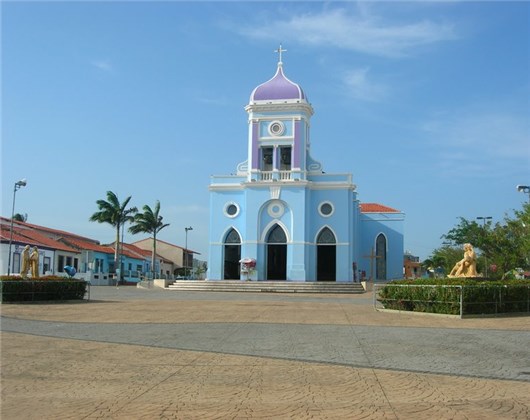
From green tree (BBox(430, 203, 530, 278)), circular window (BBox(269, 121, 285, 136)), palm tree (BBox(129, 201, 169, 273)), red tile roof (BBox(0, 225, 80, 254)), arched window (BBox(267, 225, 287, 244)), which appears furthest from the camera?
palm tree (BBox(129, 201, 169, 273))

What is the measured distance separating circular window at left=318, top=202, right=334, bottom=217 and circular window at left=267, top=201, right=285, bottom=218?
287 cm

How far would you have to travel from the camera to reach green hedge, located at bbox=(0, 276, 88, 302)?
21.0 metres

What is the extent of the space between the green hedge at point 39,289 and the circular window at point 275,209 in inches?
854

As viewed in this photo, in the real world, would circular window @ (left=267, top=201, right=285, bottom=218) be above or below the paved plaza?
above

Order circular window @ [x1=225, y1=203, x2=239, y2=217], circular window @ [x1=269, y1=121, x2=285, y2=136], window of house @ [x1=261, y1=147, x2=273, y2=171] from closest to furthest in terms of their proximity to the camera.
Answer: circular window @ [x1=269, y1=121, x2=285, y2=136] → circular window @ [x1=225, y1=203, x2=239, y2=217] → window of house @ [x1=261, y1=147, x2=273, y2=171]

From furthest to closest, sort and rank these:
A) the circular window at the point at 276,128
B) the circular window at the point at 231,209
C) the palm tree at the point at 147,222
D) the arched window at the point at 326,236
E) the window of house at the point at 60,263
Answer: the palm tree at the point at 147,222 < the window of house at the point at 60,263 < the circular window at the point at 231,209 < the circular window at the point at 276,128 < the arched window at the point at 326,236

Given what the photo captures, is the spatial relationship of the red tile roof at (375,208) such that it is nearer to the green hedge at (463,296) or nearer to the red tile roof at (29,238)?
the red tile roof at (29,238)

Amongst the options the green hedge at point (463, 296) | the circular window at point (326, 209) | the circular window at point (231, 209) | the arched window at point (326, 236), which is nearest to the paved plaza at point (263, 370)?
the green hedge at point (463, 296)

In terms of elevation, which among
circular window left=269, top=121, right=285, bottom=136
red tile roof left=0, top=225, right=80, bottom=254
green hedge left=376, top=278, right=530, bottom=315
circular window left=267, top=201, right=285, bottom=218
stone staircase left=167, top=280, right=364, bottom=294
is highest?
circular window left=269, top=121, right=285, bottom=136

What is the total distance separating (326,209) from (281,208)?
3.38 meters

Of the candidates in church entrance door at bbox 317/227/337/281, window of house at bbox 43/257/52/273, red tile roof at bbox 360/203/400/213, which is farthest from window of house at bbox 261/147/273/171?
window of house at bbox 43/257/52/273

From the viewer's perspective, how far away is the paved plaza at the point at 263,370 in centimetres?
648

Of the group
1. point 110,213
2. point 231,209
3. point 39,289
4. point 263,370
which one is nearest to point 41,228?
point 110,213

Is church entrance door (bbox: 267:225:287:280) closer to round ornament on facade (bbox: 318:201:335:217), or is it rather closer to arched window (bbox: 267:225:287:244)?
arched window (bbox: 267:225:287:244)
